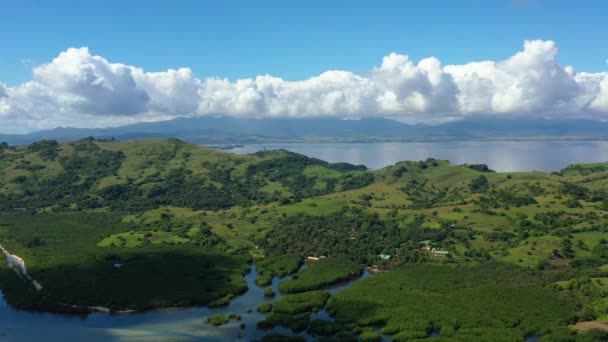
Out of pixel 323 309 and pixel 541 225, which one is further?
pixel 541 225

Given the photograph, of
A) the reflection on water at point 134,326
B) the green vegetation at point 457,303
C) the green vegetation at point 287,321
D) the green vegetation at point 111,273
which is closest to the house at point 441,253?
the green vegetation at point 457,303

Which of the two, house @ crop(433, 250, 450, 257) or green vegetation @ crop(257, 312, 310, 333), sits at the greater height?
house @ crop(433, 250, 450, 257)

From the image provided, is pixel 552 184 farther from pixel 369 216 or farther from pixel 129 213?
pixel 129 213

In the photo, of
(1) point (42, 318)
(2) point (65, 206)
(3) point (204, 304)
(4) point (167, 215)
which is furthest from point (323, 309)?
(2) point (65, 206)

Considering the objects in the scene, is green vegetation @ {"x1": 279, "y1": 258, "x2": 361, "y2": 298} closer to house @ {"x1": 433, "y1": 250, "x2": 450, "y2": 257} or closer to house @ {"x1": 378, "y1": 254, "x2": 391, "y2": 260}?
house @ {"x1": 378, "y1": 254, "x2": 391, "y2": 260}

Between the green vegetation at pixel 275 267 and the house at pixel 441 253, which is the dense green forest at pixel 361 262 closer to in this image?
the green vegetation at pixel 275 267

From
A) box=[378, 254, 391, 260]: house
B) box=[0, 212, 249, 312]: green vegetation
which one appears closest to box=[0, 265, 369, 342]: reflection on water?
box=[0, 212, 249, 312]: green vegetation

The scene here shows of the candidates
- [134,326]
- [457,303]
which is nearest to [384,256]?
[457,303]

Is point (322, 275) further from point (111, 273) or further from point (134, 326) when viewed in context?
point (111, 273)
